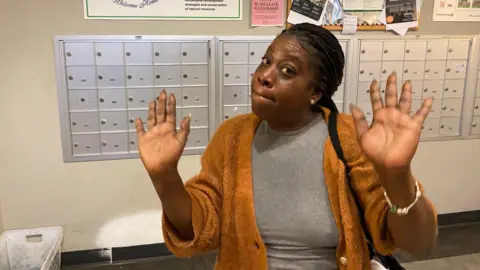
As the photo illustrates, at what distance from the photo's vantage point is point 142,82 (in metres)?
2.19

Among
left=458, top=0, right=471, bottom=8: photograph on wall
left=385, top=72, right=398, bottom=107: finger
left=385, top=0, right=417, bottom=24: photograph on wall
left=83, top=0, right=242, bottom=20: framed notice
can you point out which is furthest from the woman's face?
left=458, top=0, right=471, bottom=8: photograph on wall

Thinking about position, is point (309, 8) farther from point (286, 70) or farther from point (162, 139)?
point (162, 139)

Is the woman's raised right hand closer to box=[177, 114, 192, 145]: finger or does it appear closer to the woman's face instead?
box=[177, 114, 192, 145]: finger

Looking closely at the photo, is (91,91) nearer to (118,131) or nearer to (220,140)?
(118,131)

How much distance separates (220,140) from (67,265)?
164 centimetres

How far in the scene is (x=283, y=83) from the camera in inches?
40.8

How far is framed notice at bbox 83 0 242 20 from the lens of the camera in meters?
2.06

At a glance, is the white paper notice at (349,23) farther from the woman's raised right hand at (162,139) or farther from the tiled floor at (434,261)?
the woman's raised right hand at (162,139)

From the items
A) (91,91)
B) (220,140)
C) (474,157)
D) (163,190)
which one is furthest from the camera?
(474,157)

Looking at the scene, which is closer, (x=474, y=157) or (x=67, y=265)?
(x=67, y=265)

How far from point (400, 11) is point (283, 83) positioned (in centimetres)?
163

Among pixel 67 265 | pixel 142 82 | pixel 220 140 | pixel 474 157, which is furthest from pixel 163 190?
pixel 474 157

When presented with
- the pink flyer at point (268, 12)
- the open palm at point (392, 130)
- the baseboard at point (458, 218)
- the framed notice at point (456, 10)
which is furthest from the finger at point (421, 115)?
the baseboard at point (458, 218)

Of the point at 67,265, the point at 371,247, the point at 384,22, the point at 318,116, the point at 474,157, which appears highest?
the point at 384,22
